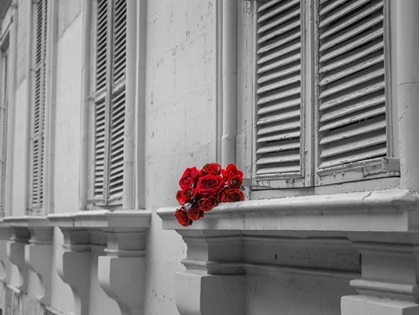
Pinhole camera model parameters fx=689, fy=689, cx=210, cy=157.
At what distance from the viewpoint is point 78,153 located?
6953 millimetres

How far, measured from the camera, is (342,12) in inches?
122

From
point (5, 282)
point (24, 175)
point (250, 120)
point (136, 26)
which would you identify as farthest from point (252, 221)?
point (5, 282)

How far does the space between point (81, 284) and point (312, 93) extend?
3999 millimetres

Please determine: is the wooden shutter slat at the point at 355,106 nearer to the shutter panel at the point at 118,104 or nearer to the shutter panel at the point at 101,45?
the shutter panel at the point at 118,104

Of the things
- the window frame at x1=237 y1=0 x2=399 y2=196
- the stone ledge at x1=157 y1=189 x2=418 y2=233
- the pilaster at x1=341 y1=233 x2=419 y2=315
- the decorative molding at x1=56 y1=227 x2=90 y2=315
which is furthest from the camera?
the decorative molding at x1=56 y1=227 x2=90 y2=315

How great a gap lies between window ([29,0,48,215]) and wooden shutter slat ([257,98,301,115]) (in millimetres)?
5200

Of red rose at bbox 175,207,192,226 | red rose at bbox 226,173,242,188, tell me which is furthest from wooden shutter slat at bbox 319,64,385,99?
red rose at bbox 175,207,192,226

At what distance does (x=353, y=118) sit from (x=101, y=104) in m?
3.76

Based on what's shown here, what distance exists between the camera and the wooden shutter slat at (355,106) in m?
2.83

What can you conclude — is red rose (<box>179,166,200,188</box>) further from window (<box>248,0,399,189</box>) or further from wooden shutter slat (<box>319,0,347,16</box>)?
wooden shutter slat (<box>319,0,347,16</box>)

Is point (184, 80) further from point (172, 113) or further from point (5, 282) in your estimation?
point (5, 282)

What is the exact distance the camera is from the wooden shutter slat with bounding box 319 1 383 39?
9.44ft

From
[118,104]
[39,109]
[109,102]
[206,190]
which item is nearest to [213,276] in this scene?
[206,190]

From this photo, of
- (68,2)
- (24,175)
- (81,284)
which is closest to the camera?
(81,284)
